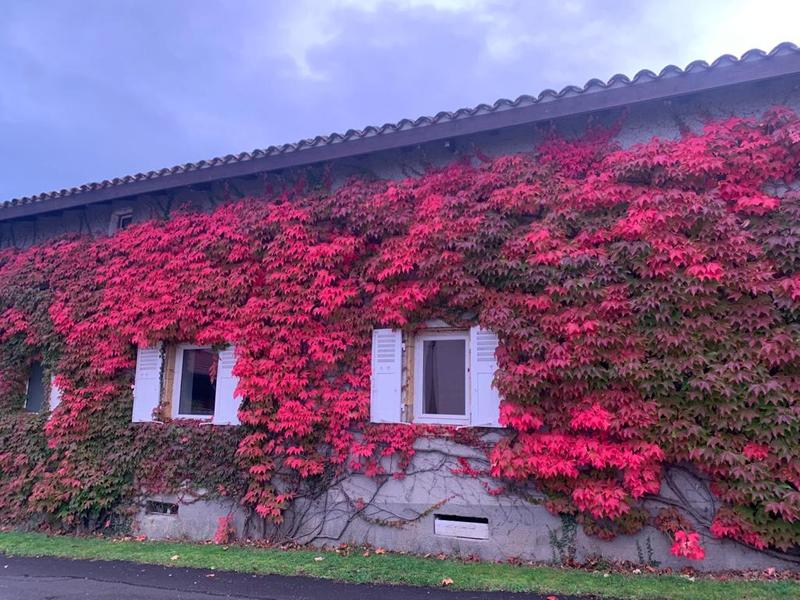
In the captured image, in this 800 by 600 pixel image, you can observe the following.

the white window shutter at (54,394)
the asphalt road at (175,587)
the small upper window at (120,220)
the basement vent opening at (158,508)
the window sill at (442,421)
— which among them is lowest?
the asphalt road at (175,587)

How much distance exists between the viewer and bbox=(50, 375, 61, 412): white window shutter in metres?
9.22

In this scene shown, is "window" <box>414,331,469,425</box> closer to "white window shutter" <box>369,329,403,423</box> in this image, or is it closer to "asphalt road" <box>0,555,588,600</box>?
"white window shutter" <box>369,329,403,423</box>

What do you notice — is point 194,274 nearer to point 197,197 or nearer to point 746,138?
point 197,197

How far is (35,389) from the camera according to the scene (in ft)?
33.4

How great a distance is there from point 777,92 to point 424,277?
428 centimetres

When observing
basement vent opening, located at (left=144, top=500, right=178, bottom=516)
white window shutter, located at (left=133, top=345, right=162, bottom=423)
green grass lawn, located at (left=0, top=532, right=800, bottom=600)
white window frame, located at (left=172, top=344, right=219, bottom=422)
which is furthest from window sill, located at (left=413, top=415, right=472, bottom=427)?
white window shutter, located at (left=133, top=345, right=162, bottom=423)

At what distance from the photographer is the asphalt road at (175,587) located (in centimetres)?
539

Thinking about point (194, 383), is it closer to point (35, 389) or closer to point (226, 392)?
point (226, 392)

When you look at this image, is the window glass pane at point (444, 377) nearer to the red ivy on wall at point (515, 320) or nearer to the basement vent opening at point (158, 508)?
the red ivy on wall at point (515, 320)

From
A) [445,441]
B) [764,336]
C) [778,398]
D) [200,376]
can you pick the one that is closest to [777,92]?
[764,336]

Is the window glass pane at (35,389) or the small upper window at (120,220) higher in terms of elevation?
the small upper window at (120,220)

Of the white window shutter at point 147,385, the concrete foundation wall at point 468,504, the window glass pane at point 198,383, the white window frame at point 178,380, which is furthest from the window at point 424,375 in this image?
the white window shutter at point 147,385

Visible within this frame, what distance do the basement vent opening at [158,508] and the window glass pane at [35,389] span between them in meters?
3.20

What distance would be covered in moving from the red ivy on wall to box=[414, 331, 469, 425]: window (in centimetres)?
35
